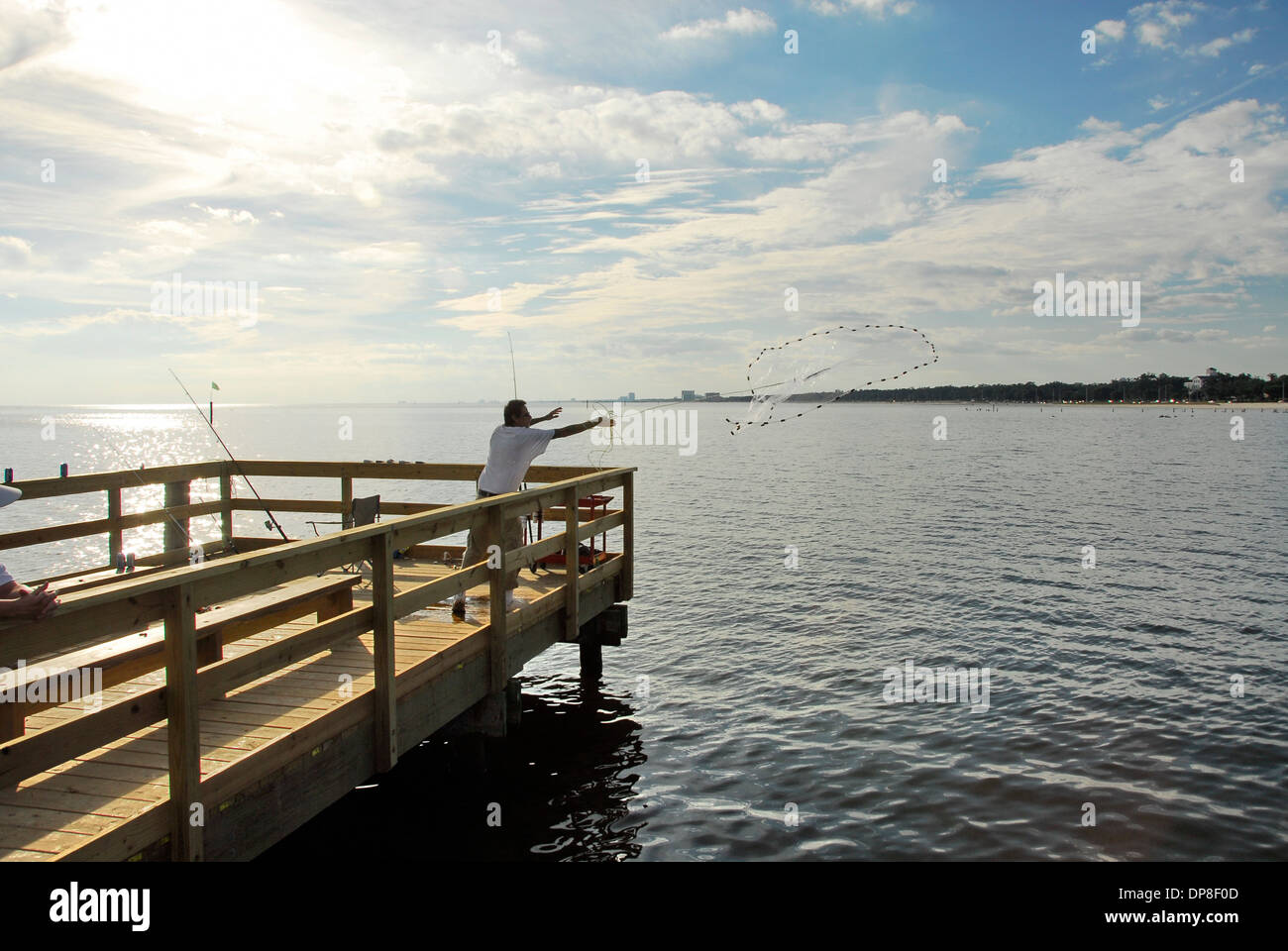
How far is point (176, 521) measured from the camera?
933 cm

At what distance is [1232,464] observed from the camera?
49.7 metres

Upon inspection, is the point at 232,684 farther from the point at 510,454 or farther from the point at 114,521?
the point at 114,521

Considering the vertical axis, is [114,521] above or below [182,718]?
above

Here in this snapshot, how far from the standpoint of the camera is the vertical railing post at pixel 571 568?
9539 mm

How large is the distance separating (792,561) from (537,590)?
1199 cm

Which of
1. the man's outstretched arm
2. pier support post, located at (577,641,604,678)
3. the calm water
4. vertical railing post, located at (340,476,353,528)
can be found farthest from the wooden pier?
pier support post, located at (577,641,604,678)

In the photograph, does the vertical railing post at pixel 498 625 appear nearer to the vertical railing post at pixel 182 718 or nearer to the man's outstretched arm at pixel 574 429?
the man's outstretched arm at pixel 574 429

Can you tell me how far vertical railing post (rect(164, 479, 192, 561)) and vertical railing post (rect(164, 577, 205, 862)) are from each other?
575cm

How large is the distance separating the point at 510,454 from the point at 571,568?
1.82 m

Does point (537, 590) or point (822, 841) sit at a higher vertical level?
point (537, 590)

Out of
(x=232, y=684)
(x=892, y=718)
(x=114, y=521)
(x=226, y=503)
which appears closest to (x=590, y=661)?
(x=892, y=718)

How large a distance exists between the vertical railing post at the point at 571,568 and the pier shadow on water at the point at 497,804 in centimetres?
141
